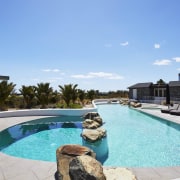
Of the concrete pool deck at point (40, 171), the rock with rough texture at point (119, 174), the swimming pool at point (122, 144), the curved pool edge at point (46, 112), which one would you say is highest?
the curved pool edge at point (46, 112)

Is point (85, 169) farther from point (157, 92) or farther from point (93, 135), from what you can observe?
point (157, 92)

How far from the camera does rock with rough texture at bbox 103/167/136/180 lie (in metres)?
4.19

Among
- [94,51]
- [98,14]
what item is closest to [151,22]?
[98,14]

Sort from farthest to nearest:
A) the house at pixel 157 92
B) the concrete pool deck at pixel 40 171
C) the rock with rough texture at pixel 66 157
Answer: the house at pixel 157 92, the concrete pool deck at pixel 40 171, the rock with rough texture at pixel 66 157

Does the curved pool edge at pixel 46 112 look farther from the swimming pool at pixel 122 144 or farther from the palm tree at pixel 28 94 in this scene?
the palm tree at pixel 28 94

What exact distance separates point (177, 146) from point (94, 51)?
1631 cm

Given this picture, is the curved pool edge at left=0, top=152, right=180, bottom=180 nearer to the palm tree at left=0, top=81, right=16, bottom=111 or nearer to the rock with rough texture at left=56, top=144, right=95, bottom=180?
the rock with rough texture at left=56, top=144, right=95, bottom=180

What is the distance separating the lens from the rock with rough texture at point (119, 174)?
4.19 metres

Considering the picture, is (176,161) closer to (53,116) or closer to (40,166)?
(40,166)

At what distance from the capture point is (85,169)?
3.59 m

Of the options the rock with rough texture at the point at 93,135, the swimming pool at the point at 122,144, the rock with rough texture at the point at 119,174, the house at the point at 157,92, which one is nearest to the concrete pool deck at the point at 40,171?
the rock with rough texture at the point at 119,174

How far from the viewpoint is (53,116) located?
57.6ft

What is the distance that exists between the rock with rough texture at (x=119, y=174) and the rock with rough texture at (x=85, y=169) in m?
0.69

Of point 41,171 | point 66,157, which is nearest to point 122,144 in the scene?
point 41,171
